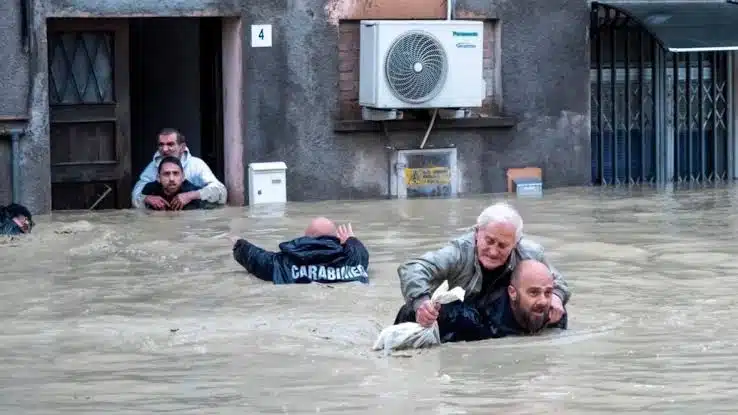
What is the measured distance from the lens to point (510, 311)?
9523 mm

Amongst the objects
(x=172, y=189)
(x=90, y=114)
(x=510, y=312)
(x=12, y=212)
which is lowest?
(x=510, y=312)

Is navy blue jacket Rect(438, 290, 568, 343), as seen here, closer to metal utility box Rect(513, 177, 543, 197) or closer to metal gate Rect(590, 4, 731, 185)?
metal utility box Rect(513, 177, 543, 197)

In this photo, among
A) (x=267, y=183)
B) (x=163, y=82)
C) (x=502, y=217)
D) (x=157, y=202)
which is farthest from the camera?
(x=163, y=82)

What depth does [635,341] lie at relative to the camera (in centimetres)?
939

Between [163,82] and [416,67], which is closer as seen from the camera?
[416,67]

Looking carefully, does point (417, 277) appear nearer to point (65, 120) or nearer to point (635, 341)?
point (635, 341)

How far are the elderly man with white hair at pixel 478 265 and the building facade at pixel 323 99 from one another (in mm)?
7248

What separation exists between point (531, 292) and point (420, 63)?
7737 millimetres

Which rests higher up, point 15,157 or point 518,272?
point 15,157

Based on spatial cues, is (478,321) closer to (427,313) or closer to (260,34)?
(427,313)

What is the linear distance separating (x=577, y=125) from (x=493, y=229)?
893 centimetres

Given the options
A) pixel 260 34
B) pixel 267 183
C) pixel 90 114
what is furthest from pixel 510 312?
pixel 90 114

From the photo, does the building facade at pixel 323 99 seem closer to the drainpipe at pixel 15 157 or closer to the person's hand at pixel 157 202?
the drainpipe at pixel 15 157

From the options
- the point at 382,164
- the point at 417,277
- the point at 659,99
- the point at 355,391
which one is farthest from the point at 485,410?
the point at 659,99
